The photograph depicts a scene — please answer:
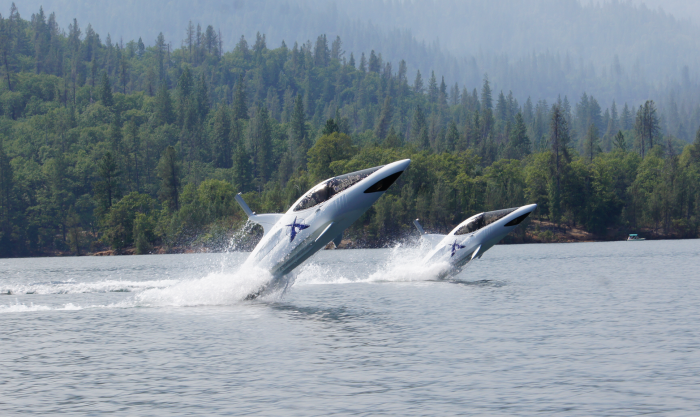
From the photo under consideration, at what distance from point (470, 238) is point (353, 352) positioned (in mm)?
33735

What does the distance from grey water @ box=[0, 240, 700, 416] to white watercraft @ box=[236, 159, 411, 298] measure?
8.24ft

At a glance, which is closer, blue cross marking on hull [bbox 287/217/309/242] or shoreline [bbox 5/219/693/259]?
blue cross marking on hull [bbox 287/217/309/242]

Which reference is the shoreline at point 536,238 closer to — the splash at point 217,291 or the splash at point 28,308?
the splash at point 217,291

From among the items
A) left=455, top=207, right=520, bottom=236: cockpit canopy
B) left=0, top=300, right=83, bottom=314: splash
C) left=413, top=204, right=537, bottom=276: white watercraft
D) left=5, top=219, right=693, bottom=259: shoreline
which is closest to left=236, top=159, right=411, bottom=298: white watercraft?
left=0, top=300, right=83, bottom=314: splash

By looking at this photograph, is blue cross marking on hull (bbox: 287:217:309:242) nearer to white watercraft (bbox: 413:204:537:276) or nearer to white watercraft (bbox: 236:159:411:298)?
white watercraft (bbox: 236:159:411:298)

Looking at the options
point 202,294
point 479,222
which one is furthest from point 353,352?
Answer: point 479,222

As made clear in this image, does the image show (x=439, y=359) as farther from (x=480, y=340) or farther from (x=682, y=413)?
(x=682, y=413)

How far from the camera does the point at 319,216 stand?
4112 cm

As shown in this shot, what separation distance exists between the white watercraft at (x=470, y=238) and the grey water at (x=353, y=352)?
890cm

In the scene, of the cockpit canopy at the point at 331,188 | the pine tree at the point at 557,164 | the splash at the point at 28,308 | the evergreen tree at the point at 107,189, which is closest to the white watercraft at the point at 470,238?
the cockpit canopy at the point at 331,188

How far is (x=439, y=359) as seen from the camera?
24.8 meters

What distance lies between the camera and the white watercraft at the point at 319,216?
41.0m

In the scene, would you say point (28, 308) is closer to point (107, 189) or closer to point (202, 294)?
point (202, 294)

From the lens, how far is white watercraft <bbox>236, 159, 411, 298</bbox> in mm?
40969
